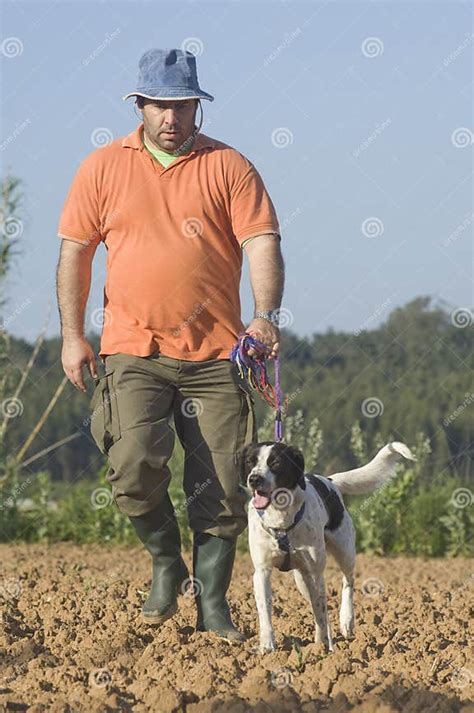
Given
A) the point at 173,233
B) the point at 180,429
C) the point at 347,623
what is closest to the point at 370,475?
the point at 347,623

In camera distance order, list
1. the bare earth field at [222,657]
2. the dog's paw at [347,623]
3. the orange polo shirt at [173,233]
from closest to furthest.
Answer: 1. the bare earth field at [222,657]
2. the orange polo shirt at [173,233]
3. the dog's paw at [347,623]

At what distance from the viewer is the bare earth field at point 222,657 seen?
402cm

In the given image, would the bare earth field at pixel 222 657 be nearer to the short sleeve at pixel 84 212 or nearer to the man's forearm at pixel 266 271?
the man's forearm at pixel 266 271

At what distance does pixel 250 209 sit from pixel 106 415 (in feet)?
3.58

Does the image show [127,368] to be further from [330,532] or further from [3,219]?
[3,219]

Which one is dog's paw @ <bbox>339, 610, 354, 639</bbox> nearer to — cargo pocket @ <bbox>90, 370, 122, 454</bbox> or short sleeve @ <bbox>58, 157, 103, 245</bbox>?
cargo pocket @ <bbox>90, 370, 122, 454</bbox>

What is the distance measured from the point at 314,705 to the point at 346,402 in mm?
11990

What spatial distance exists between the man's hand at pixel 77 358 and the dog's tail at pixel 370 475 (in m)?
1.69

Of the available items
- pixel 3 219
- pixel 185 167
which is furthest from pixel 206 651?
pixel 3 219

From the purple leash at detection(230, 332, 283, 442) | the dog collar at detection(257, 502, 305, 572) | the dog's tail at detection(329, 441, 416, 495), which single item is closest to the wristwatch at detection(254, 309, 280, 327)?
the purple leash at detection(230, 332, 283, 442)

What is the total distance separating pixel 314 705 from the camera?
12.9 feet

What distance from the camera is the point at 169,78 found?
5.28 m

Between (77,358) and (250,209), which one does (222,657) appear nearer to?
(77,358)

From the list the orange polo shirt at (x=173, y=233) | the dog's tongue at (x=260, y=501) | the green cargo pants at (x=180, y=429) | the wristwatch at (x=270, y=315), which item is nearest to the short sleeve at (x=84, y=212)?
the orange polo shirt at (x=173, y=233)
